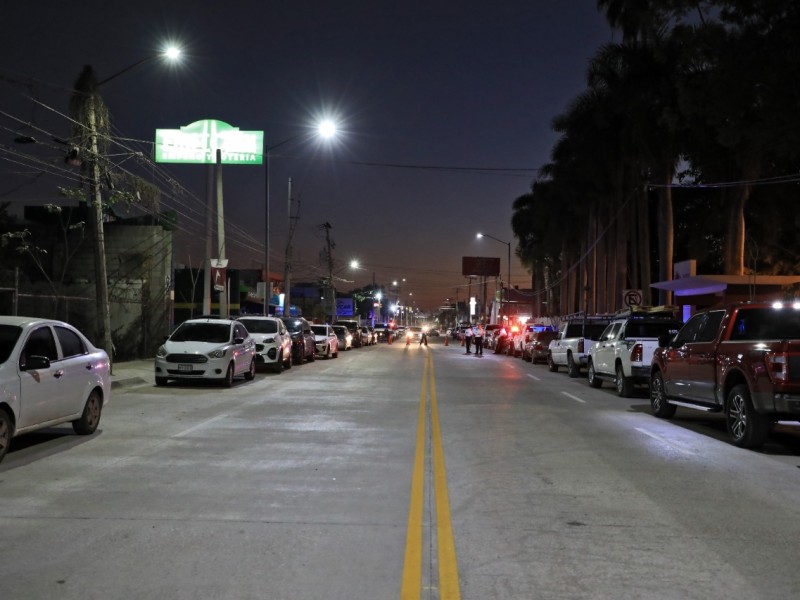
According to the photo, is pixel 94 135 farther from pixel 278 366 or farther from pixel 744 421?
pixel 744 421

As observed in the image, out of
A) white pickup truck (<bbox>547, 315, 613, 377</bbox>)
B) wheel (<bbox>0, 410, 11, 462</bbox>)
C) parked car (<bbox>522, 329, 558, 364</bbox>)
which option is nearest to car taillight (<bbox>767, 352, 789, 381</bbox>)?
Result: wheel (<bbox>0, 410, 11, 462</bbox>)

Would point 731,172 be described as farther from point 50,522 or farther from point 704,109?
point 50,522

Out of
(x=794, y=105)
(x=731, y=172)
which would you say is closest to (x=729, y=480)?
(x=794, y=105)

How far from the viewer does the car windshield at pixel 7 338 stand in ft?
30.0

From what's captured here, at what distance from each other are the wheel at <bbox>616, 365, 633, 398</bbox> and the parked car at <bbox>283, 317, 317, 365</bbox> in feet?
47.1

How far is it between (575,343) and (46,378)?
63.6 feet

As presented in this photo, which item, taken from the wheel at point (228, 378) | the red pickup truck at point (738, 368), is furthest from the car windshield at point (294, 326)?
the red pickup truck at point (738, 368)

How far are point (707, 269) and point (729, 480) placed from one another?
48281 millimetres

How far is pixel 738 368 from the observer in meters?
10.8

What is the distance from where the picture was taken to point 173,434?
37.1 ft

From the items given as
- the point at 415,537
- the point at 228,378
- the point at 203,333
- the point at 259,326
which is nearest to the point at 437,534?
the point at 415,537

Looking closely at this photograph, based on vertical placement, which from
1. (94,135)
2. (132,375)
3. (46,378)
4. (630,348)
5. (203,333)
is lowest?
(132,375)

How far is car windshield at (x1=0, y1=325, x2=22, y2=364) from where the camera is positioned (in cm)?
916

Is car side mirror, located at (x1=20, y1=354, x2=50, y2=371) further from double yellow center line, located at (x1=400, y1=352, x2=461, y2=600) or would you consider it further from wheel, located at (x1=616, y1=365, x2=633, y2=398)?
wheel, located at (x1=616, y1=365, x2=633, y2=398)
